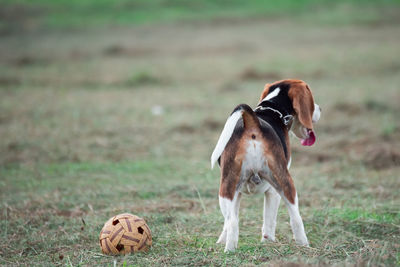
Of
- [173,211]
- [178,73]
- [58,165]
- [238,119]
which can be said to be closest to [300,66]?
[178,73]

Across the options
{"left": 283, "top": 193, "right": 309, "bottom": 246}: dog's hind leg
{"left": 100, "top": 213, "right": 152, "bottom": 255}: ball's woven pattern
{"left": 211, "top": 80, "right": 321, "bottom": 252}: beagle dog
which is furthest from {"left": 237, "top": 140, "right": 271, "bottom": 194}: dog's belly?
{"left": 100, "top": 213, "right": 152, "bottom": 255}: ball's woven pattern

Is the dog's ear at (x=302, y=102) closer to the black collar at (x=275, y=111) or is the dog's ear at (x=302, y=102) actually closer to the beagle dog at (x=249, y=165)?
the black collar at (x=275, y=111)

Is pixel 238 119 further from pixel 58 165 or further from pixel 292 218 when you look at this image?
pixel 58 165

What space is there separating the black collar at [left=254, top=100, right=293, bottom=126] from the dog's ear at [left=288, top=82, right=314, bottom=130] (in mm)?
112

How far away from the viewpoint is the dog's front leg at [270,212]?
17.5 feet

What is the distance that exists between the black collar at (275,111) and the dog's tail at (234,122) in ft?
1.80

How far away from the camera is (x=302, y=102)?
543 cm

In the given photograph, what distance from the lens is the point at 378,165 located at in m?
8.73

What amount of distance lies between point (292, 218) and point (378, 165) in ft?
14.4

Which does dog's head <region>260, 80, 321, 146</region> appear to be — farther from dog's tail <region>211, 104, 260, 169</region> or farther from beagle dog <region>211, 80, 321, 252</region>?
dog's tail <region>211, 104, 260, 169</region>

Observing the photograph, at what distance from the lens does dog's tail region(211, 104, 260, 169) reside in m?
4.77

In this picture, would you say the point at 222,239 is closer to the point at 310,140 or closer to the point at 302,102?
the point at 310,140

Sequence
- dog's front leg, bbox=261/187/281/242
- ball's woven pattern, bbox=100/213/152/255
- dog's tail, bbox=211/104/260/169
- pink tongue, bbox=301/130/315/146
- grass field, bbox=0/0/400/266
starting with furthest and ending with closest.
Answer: pink tongue, bbox=301/130/315/146 < grass field, bbox=0/0/400/266 < dog's front leg, bbox=261/187/281/242 < ball's woven pattern, bbox=100/213/152/255 < dog's tail, bbox=211/104/260/169

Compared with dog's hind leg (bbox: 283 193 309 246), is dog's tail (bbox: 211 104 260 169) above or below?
above
